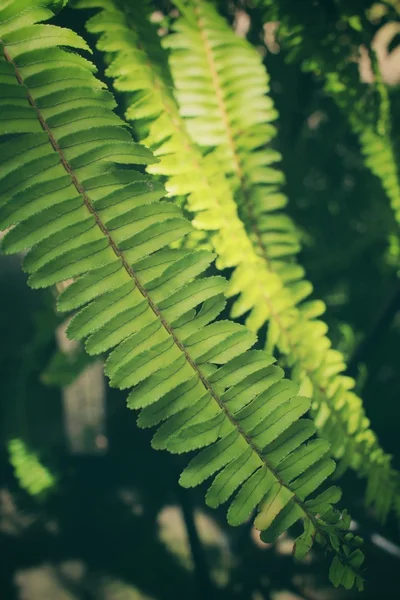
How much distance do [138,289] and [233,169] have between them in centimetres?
31

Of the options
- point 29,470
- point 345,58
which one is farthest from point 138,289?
point 29,470

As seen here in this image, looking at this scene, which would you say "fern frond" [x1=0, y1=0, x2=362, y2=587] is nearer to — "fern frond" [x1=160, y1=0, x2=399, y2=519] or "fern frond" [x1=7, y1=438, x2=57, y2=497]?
"fern frond" [x1=160, y1=0, x2=399, y2=519]

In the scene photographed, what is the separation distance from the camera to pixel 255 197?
66cm

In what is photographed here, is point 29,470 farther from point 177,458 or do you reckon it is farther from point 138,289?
point 138,289

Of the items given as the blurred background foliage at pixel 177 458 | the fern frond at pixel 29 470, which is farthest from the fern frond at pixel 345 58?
the fern frond at pixel 29 470

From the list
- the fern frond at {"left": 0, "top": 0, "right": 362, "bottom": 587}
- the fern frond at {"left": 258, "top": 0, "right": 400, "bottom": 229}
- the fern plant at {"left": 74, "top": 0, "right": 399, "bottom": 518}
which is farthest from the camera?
the fern frond at {"left": 258, "top": 0, "right": 400, "bottom": 229}

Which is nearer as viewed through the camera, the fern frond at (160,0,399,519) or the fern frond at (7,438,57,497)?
the fern frond at (160,0,399,519)

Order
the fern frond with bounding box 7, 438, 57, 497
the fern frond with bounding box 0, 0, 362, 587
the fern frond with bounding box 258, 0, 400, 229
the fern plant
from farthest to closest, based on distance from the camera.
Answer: the fern frond with bounding box 7, 438, 57, 497 → the fern frond with bounding box 258, 0, 400, 229 → the fern plant → the fern frond with bounding box 0, 0, 362, 587

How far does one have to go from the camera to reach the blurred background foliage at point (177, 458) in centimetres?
96

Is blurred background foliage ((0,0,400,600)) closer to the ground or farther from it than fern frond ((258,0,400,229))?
closer to the ground

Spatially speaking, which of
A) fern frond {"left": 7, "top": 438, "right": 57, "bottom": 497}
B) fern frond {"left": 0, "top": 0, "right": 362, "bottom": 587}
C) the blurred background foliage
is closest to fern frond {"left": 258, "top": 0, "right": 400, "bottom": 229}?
the blurred background foliage

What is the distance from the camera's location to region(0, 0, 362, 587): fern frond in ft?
1.30

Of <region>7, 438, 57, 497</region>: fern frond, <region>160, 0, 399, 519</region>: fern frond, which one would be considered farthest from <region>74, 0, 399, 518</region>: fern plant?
<region>7, 438, 57, 497</region>: fern frond

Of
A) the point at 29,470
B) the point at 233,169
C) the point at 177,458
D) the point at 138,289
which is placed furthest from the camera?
the point at 29,470
